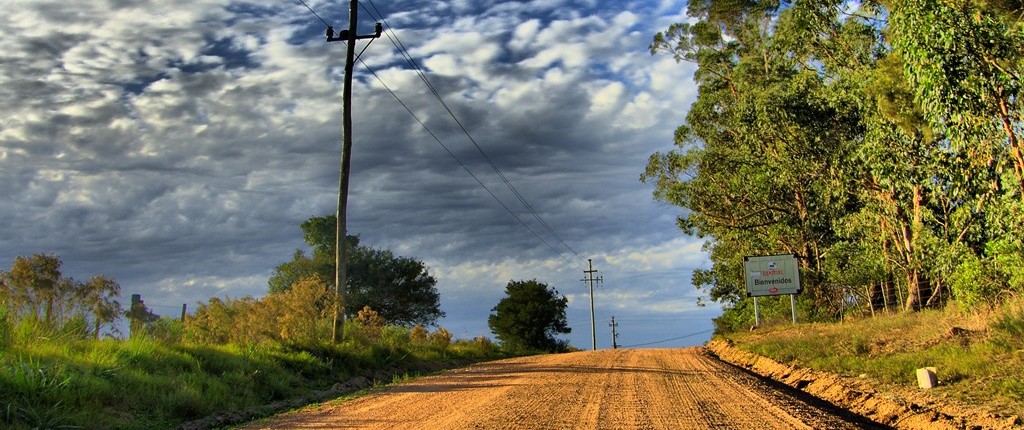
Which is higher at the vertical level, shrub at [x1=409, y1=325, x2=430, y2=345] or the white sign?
the white sign

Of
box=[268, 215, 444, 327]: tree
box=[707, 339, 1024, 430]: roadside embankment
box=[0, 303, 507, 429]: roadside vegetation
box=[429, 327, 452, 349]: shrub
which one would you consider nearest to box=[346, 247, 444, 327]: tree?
box=[268, 215, 444, 327]: tree

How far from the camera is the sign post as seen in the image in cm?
3128

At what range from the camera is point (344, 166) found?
63.9ft

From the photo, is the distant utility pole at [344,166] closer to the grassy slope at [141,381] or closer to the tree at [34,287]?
the grassy slope at [141,381]

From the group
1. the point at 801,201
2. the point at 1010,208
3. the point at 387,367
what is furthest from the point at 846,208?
the point at 387,367

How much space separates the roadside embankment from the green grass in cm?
845

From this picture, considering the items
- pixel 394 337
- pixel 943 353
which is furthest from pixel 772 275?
pixel 943 353

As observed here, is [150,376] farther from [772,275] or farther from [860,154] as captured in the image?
[772,275]

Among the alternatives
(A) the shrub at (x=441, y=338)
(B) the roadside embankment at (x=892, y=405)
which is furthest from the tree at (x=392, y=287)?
(B) the roadside embankment at (x=892, y=405)

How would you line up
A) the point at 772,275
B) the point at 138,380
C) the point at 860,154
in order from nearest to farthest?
the point at 138,380 < the point at 860,154 < the point at 772,275

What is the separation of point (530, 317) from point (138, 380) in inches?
1534

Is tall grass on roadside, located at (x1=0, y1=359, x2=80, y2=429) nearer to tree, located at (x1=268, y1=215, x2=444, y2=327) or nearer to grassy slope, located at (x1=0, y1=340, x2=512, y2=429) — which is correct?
grassy slope, located at (x1=0, y1=340, x2=512, y2=429)

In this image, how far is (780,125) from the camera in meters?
26.7

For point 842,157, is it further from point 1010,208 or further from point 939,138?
point 1010,208
